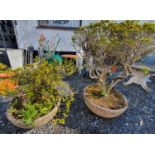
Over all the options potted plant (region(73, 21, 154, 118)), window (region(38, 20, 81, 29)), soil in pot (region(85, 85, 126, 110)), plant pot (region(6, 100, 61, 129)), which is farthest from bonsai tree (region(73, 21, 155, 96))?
window (region(38, 20, 81, 29))

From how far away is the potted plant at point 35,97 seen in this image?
299 cm

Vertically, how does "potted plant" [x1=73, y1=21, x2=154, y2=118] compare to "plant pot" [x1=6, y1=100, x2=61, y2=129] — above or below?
above

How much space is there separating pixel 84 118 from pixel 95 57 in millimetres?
1350

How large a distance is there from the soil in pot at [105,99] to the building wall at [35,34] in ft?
8.47

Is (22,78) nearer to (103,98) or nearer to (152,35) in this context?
(103,98)

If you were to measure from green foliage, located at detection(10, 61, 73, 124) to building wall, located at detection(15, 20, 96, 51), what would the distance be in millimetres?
2725

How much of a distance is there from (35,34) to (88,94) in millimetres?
3371

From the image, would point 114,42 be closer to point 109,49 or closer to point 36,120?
point 109,49

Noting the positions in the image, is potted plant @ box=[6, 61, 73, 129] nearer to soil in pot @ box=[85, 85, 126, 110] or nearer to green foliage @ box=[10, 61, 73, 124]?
green foliage @ box=[10, 61, 73, 124]

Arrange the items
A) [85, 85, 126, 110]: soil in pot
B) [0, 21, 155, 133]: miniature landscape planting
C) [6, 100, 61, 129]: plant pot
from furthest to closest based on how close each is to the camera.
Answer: [85, 85, 126, 110]: soil in pot → [6, 100, 61, 129]: plant pot → [0, 21, 155, 133]: miniature landscape planting

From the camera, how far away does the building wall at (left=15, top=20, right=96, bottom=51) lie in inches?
221

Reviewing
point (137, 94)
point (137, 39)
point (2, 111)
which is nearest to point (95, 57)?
point (137, 39)

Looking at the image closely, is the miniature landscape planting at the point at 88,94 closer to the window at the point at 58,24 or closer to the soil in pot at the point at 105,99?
the soil in pot at the point at 105,99

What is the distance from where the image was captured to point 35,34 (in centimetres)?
579
